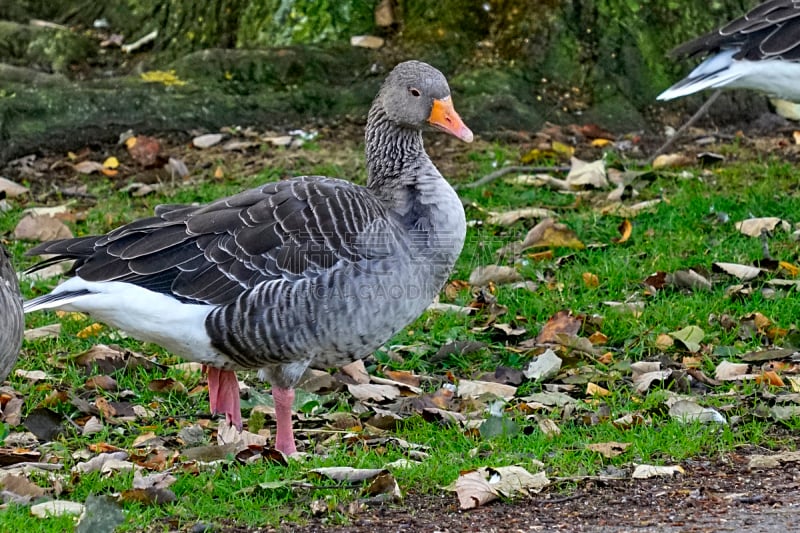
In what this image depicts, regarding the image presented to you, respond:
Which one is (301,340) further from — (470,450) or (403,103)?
(403,103)

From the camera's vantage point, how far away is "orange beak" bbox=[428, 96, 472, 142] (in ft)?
19.8

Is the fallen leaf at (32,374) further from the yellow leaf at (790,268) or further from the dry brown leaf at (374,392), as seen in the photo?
the yellow leaf at (790,268)

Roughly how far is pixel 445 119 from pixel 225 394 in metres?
1.80

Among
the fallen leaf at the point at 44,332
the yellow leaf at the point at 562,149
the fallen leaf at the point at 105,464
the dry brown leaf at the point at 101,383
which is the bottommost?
the dry brown leaf at the point at 101,383

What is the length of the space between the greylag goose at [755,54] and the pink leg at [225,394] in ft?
14.0

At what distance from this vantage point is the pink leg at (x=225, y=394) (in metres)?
5.69

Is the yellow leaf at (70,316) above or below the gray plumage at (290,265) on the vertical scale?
below

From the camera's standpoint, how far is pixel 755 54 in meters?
8.55

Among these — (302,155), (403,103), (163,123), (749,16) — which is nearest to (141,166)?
(163,123)

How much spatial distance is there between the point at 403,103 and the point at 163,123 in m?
4.51

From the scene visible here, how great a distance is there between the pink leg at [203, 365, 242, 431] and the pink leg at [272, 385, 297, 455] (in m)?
0.25

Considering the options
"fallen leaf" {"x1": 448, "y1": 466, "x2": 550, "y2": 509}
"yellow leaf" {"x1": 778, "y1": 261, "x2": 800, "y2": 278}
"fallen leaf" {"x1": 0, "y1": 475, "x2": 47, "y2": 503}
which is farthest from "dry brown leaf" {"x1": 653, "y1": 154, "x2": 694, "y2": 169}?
"fallen leaf" {"x1": 0, "y1": 475, "x2": 47, "y2": 503}

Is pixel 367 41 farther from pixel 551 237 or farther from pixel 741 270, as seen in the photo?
pixel 741 270

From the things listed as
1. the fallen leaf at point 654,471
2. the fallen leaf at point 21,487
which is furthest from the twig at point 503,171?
the fallen leaf at point 21,487
